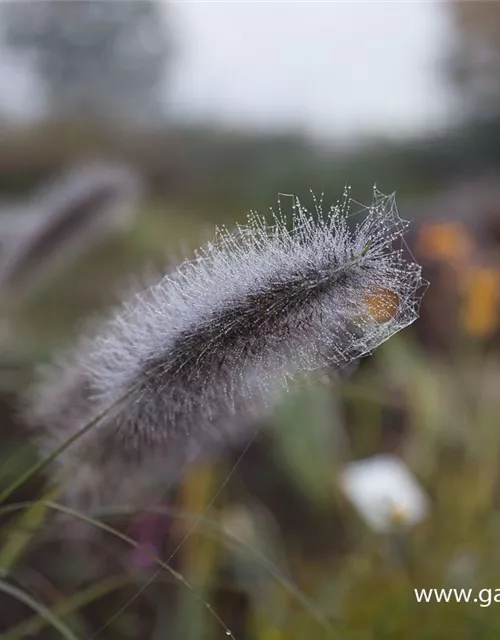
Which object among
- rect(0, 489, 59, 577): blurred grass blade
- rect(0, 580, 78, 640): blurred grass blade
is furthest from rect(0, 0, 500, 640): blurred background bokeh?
rect(0, 580, 78, 640): blurred grass blade

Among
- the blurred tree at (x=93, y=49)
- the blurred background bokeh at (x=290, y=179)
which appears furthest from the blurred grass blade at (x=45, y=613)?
the blurred tree at (x=93, y=49)

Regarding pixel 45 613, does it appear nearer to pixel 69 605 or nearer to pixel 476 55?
pixel 69 605

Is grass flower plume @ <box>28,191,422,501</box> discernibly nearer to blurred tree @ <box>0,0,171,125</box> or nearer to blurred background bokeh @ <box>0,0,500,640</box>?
blurred background bokeh @ <box>0,0,500,640</box>

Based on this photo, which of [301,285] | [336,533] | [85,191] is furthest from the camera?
[336,533]

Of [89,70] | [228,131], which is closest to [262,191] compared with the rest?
[228,131]

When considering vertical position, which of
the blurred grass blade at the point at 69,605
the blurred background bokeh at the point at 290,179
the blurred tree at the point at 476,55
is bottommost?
the blurred grass blade at the point at 69,605

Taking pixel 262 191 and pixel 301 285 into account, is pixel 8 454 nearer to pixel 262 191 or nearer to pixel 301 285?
pixel 262 191

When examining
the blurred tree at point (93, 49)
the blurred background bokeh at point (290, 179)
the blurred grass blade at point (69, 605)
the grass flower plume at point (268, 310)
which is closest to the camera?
the grass flower plume at point (268, 310)

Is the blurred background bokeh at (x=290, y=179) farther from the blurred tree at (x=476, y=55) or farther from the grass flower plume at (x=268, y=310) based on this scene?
→ the grass flower plume at (x=268, y=310)
